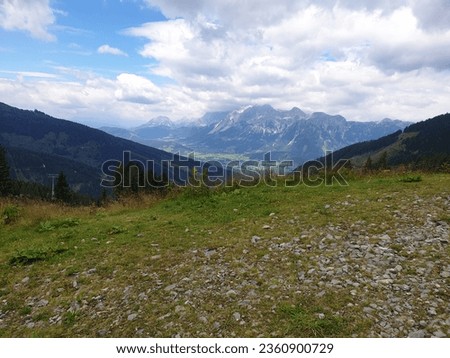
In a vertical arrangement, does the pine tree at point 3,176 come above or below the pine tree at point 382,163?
below

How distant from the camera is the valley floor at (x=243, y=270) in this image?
23.4 feet

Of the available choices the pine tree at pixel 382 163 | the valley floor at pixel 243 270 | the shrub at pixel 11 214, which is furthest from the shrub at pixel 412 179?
the shrub at pixel 11 214

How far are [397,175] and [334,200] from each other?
6.73 metres

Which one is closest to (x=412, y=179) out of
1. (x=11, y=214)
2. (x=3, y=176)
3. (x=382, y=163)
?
(x=11, y=214)

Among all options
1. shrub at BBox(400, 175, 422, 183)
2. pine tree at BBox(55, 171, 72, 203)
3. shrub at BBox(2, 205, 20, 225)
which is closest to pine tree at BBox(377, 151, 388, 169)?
shrub at BBox(400, 175, 422, 183)

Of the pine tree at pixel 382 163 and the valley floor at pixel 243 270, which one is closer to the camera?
the valley floor at pixel 243 270

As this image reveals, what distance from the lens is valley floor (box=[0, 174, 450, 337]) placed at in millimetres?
7121

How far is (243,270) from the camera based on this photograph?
934 centimetres

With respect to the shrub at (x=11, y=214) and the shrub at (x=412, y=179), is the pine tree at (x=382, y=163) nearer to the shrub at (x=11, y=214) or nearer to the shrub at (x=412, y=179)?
the shrub at (x=412, y=179)

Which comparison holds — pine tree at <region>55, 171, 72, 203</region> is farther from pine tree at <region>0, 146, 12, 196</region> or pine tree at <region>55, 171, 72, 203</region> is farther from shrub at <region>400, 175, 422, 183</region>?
shrub at <region>400, 175, 422, 183</region>

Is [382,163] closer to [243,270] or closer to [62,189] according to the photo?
[243,270]

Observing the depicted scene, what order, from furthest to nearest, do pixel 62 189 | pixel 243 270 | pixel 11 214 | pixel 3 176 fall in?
1. pixel 62 189
2. pixel 3 176
3. pixel 11 214
4. pixel 243 270

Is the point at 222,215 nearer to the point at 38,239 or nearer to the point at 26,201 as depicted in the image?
the point at 38,239

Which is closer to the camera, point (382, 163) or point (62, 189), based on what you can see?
point (382, 163)
